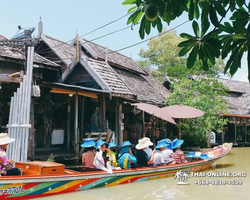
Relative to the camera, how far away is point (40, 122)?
1070 cm

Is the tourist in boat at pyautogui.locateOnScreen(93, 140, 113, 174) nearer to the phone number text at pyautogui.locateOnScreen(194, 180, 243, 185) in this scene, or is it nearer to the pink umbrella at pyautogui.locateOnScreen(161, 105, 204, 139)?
the phone number text at pyautogui.locateOnScreen(194, 180, 243, 185)

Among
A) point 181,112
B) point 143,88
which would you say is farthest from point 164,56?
point 181,112

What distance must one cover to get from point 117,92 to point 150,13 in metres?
8.36

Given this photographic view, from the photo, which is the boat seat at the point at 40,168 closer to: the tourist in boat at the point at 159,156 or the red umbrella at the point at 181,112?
the tourist in boat at the point at 159,156

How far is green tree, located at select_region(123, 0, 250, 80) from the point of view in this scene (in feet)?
5.94

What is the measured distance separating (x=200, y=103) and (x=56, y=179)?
32.2 feet

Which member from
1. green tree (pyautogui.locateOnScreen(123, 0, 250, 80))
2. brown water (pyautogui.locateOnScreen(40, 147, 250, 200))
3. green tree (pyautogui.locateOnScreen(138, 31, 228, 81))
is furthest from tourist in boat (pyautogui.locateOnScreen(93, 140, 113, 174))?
green tree (pyautogui.locateOnScreen(138, 31, 228, 81))

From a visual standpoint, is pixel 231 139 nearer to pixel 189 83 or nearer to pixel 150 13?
pixel 189 83

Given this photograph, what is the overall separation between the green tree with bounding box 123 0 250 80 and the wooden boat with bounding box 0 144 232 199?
464cm

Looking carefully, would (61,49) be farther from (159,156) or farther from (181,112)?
(159,156)

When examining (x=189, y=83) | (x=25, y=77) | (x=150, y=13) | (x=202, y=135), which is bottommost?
(x=202, y=135)

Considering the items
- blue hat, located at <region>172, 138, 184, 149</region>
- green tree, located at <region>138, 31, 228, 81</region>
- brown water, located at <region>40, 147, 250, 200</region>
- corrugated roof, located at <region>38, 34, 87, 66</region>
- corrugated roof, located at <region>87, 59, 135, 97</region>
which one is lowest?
brown water, located at <region>40, 147, 250, 200</region>

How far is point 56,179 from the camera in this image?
6.14 m

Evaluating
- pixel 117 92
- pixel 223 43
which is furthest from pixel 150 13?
pixel 117 92
